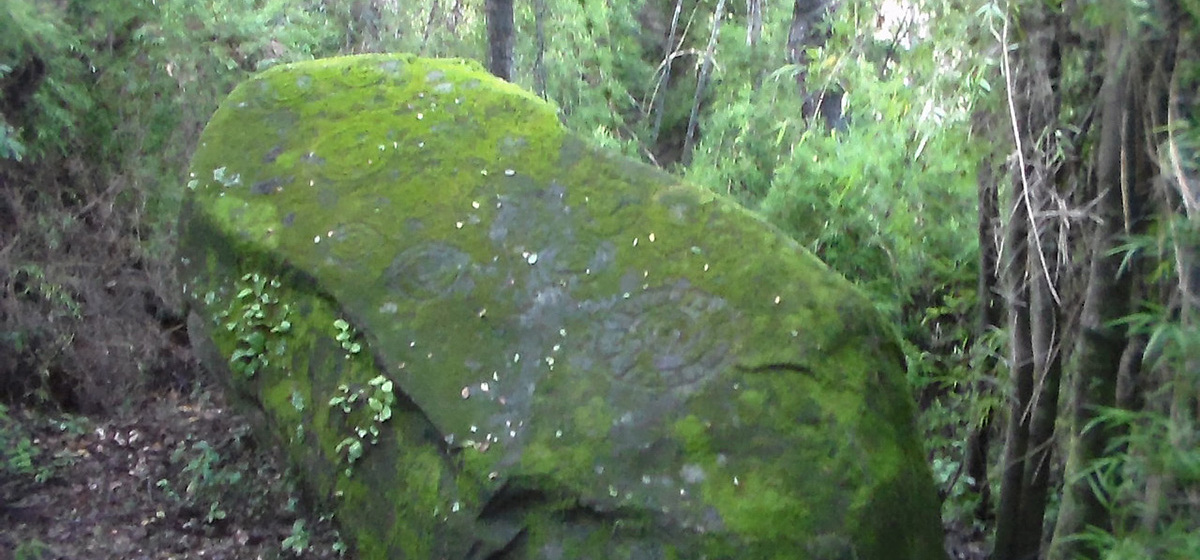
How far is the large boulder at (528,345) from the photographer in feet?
8.99

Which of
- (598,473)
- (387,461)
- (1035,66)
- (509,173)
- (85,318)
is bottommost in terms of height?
(85,318)

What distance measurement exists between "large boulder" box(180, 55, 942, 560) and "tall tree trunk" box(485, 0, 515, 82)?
2.62 m

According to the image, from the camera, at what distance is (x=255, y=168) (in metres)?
3.61

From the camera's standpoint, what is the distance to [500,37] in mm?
6344

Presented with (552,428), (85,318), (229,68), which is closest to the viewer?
(552,428)

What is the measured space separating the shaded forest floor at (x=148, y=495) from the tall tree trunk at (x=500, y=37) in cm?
292

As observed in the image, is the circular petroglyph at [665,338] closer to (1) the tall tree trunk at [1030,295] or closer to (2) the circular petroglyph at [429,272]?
(2) the circular petroglyph at [429,272]

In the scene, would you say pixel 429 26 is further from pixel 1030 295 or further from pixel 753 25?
pixel 1030 295

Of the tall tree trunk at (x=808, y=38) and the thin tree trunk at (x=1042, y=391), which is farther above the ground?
the tall tree trunk at (x=808, y=38)

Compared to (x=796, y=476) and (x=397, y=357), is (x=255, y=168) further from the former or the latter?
(x=796, y=476)

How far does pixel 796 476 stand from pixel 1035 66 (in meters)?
1.41

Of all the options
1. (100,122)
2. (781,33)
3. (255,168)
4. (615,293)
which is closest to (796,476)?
(615,293)

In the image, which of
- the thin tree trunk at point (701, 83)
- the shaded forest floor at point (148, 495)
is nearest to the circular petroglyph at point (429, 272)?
the shaded forest floor at point (148, 495)

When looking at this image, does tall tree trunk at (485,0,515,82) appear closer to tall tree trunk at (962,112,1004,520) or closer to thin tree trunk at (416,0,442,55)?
thin tree trunk at (416,0,442,55)
